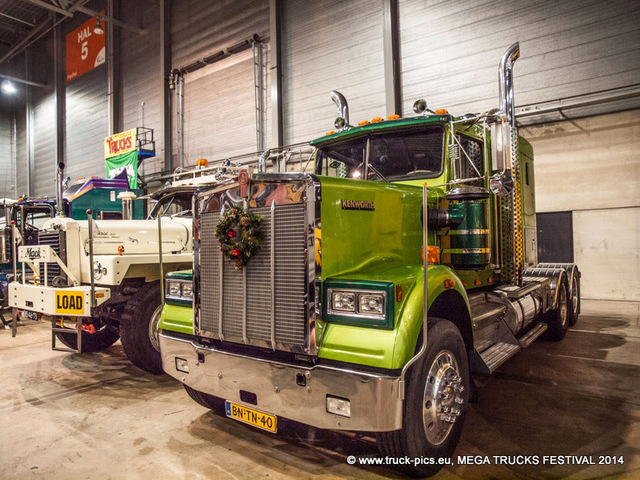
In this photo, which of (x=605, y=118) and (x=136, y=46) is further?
(x=136, y=46)

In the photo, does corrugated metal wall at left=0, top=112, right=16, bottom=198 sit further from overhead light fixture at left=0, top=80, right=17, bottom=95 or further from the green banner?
the green banner

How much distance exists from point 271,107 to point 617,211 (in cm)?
976

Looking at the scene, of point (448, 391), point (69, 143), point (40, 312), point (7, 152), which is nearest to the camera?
point (448, 391)

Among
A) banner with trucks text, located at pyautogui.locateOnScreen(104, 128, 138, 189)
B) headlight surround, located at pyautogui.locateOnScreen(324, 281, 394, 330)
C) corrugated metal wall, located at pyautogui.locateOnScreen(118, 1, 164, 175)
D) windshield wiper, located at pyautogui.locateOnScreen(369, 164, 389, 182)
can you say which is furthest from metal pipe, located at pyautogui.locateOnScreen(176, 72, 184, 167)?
headlight surround, located at pyautogui.locateOnScreen(324, 281, 394, 330)

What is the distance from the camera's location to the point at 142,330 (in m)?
4.70

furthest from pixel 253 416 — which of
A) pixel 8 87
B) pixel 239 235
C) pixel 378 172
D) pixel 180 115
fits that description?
pixel 8 87

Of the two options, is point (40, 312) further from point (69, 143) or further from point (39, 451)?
point (69, 143)

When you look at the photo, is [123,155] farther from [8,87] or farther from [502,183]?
[502,183]

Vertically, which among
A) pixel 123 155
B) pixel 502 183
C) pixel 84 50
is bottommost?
pixel 502 183

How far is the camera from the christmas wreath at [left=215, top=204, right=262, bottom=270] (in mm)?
2729

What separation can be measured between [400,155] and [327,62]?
962cm

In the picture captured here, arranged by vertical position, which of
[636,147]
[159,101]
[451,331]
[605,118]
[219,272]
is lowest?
[451,331]

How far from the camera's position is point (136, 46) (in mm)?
18297

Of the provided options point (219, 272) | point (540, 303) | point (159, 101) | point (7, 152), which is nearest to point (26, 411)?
point (219, 272)
